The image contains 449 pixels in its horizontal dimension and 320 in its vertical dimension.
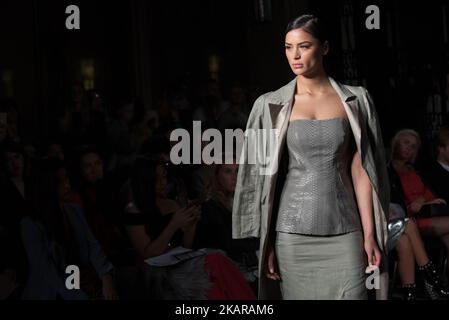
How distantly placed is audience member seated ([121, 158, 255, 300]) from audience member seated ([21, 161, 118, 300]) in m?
0.22

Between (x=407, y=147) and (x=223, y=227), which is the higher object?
(x=407, y=147)

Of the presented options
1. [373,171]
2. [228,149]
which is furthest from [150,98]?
[373,171]

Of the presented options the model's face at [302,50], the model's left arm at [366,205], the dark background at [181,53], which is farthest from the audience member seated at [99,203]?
the model's face at [302,50]

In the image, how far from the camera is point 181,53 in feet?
25.7

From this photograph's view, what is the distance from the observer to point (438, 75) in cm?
768

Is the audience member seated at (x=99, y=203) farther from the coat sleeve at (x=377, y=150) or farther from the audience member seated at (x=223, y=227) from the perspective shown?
the coat sleeve at (x=377, y=150)

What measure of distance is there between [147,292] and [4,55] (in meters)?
2.34

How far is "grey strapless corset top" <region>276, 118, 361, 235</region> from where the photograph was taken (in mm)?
3961

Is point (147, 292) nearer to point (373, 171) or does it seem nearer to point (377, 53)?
point (373, 171)

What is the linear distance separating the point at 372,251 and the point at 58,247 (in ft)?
6.09

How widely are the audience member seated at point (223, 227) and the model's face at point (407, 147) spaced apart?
1.17m

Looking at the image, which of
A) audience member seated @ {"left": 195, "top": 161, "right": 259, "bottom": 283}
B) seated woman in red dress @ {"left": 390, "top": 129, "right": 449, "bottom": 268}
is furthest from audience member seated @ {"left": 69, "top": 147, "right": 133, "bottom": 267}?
seated woman in red dress @ {"left": 390, "top": 129, "right": 449, "bottom": 268}

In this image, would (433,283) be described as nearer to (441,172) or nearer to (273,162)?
(441,172)

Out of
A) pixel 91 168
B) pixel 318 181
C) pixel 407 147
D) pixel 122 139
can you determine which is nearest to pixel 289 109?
pixel 318 181
